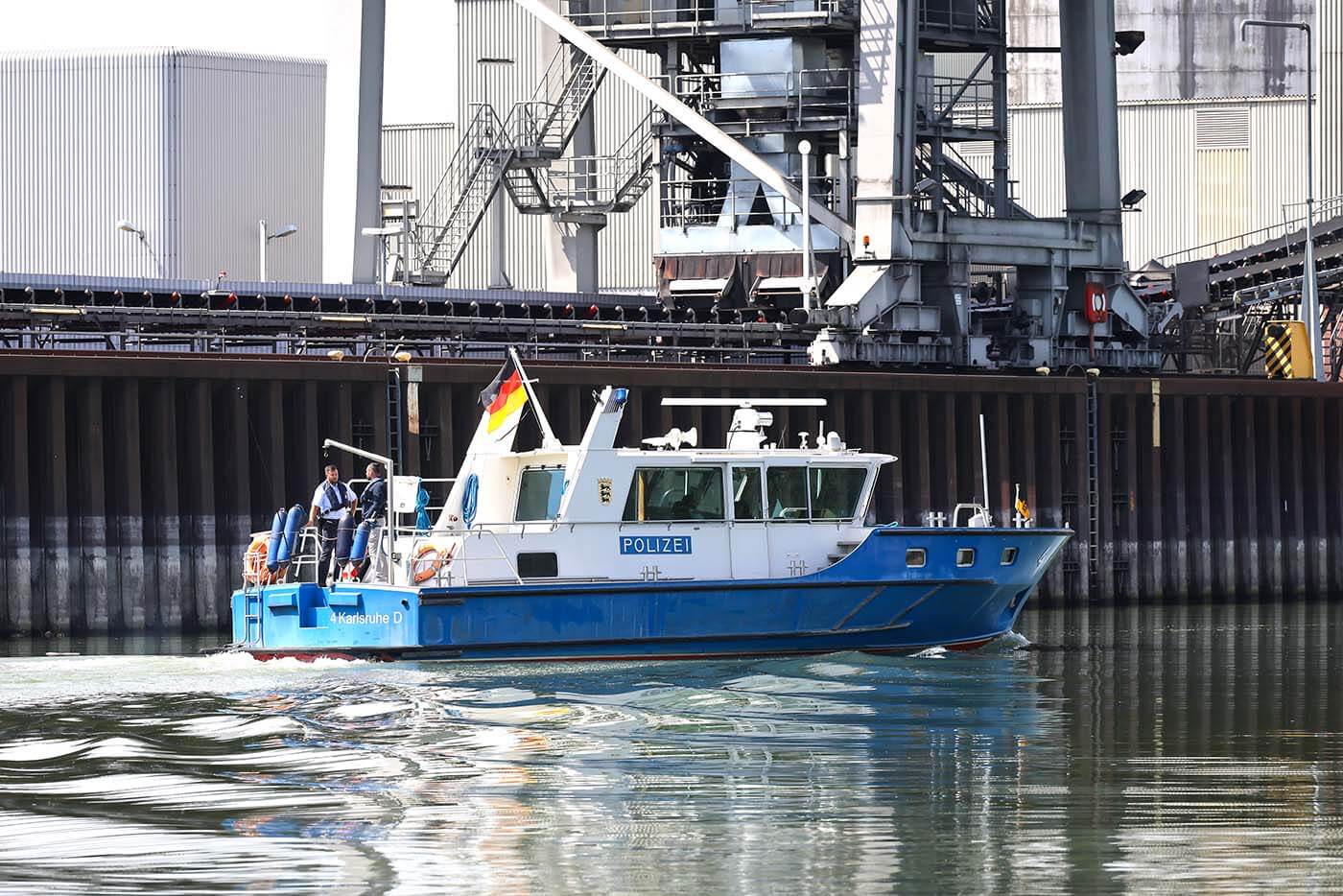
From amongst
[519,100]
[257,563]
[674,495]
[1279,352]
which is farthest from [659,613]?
[519,100]

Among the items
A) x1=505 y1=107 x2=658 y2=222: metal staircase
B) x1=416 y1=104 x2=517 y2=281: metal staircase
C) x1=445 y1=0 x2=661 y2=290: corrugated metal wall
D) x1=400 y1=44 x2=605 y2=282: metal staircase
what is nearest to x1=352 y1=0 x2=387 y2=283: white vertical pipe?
x1=400 y1=44 x2=605 y2=282: metal staircase

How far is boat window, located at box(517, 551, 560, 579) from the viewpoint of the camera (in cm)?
2306

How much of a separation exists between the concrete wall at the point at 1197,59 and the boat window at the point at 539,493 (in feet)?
142

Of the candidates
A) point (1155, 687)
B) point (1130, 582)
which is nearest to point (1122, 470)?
point (1130, 582)

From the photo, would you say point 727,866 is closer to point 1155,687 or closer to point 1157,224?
point 1155,687

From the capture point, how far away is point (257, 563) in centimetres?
2411

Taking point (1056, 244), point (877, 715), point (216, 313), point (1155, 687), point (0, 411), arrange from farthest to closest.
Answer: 1. point (1056, 244)
2. point (216, 313)
3. point (0, 411)
4. point (1155, 687)
5. point (877, 715)

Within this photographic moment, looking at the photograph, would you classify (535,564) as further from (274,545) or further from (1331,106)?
(1331,106)

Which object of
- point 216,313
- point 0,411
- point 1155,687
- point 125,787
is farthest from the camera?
point 216,313

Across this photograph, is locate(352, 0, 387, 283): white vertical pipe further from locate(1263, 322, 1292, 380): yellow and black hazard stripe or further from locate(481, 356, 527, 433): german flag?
locate(481, 356, 527, 433): german flag

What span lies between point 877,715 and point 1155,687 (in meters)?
3.99

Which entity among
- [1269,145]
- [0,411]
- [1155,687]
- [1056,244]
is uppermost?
[1269,145]

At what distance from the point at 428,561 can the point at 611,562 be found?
194cm

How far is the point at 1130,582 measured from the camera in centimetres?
3447
